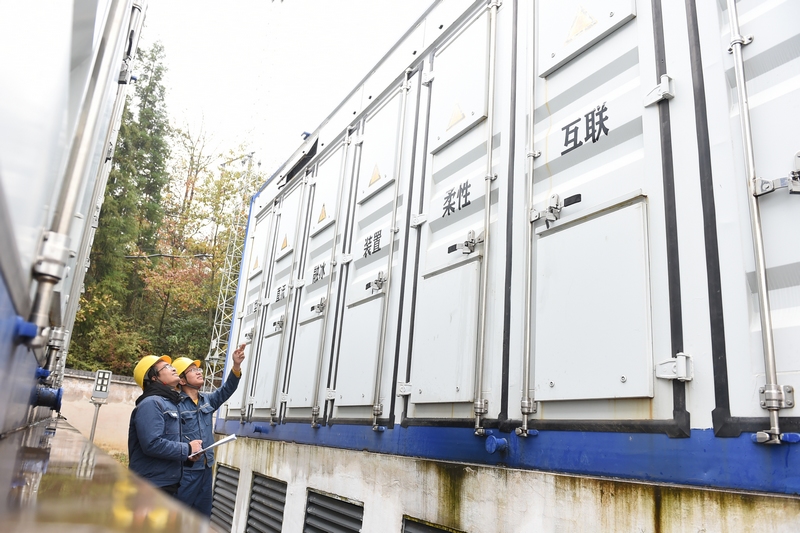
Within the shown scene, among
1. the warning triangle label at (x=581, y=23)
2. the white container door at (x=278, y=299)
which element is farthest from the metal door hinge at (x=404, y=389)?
the white container door at (x=278, y=299)

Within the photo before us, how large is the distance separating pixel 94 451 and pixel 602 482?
1.75 meters

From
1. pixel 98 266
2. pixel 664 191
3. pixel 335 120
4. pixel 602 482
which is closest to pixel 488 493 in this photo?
pixel 602 482

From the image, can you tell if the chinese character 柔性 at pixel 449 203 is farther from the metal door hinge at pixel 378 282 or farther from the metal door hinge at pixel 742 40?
the metal door hinge at pixel 742 40

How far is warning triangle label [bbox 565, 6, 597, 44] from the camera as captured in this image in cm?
287

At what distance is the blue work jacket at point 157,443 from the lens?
3.56 metres

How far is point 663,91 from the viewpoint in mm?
2377

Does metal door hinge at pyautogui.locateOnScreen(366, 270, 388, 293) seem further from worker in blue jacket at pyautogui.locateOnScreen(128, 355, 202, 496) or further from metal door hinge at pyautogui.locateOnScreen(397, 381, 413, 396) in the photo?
worker in blue jacket at pyautogui.locateOnScreen(128, 355, 202, 496)

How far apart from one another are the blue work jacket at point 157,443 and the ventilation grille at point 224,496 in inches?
86.7

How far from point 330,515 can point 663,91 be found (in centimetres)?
318

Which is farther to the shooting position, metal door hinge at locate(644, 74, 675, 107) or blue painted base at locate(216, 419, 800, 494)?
metal door hinge at locate(644, 74, 675, 107)

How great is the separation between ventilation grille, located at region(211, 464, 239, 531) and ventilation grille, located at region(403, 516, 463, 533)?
310cm

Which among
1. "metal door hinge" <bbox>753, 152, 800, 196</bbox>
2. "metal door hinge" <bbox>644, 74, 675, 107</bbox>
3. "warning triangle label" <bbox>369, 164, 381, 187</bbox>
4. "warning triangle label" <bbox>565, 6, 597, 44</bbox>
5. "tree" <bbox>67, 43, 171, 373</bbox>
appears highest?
"tree" <bbox>67, 43, 171, 373</bbox>

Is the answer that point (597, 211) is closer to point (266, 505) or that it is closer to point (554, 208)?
point (554, 208)

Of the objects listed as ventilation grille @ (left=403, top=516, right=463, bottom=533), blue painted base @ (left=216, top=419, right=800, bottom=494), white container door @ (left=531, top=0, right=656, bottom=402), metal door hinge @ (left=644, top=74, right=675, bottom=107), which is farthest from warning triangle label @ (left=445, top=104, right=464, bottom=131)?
ventilation grille @ (left=403, top=516, right=463, bottom=533)
